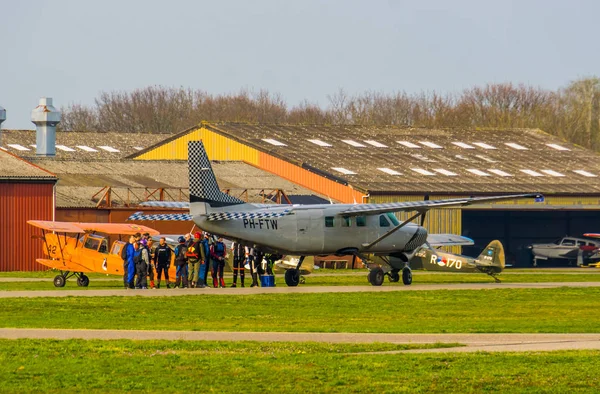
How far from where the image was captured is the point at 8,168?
2349 inches

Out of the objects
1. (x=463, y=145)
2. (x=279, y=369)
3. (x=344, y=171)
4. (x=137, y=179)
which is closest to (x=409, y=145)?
(x=463, y=145)

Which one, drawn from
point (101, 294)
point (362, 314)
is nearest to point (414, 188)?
point (101, 294)

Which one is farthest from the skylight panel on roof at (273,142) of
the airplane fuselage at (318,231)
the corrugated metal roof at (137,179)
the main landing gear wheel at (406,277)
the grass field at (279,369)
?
the grass field at (279,369)

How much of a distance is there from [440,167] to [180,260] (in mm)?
38052

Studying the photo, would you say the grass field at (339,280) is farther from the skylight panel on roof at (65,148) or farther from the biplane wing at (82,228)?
the skylight panel on roof at (65,148)

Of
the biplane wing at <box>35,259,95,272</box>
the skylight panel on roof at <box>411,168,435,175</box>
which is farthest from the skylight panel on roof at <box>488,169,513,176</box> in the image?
the biplane wing at <box>35,259,95,272</box>

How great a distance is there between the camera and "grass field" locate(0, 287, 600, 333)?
86.3 ft

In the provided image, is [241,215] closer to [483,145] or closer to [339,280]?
[339,280]

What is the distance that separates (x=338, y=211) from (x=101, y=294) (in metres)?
9.66

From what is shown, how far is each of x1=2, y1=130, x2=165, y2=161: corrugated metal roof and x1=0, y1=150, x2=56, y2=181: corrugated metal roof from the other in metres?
21.3

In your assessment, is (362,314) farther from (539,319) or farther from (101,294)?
(101,294)

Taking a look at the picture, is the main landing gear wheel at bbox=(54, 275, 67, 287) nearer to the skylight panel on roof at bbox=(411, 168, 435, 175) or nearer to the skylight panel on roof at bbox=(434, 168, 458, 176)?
the skylight panel on roof at bbox=(411, 168, 435, 175)

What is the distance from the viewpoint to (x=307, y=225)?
42.2 meters

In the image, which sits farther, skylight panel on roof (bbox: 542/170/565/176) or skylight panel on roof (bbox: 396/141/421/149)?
skylight panel on roof (bbox: 396/141/421/149)
